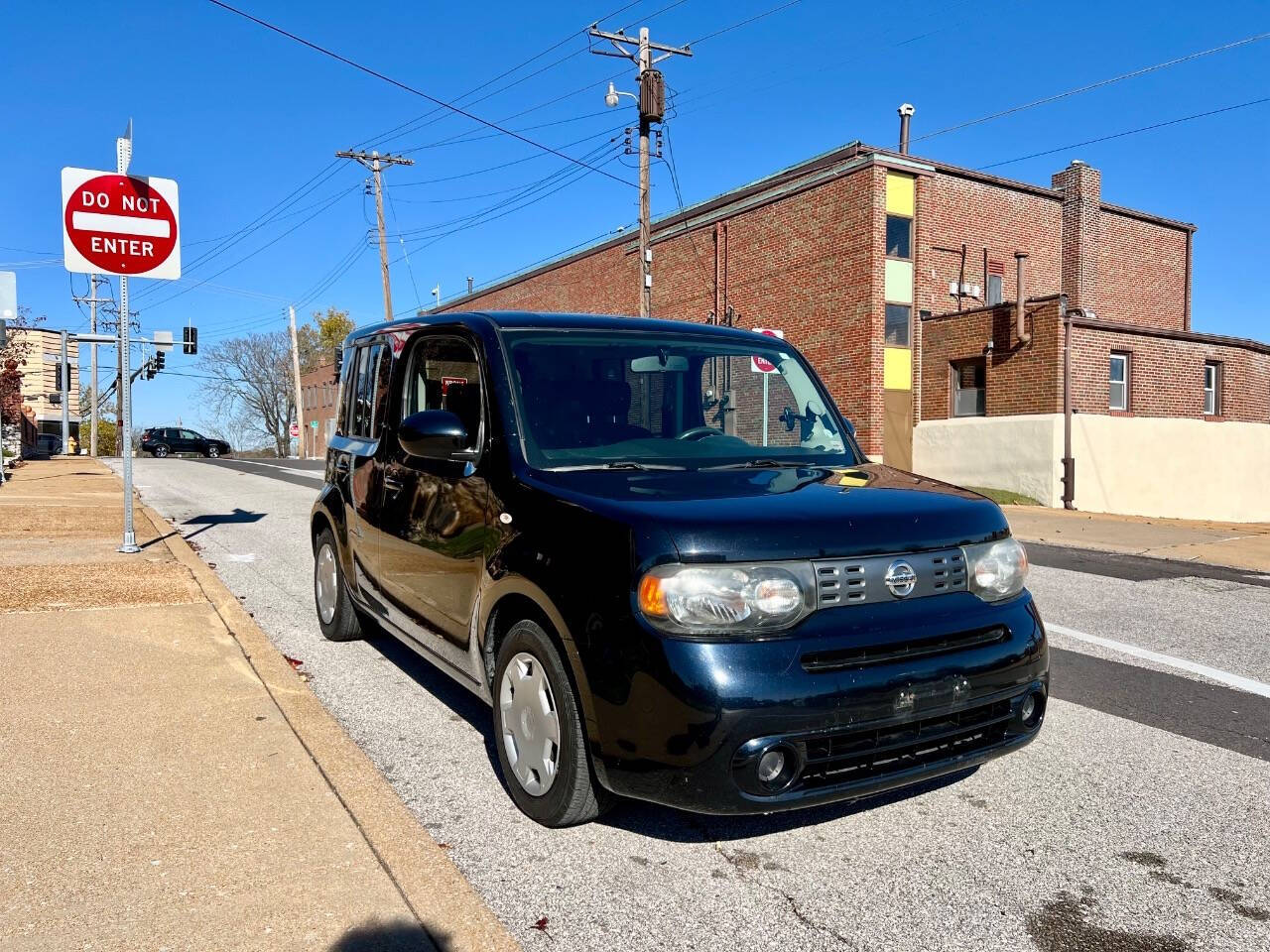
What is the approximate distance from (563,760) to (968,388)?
2187 cm

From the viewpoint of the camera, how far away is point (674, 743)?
279 centimetres

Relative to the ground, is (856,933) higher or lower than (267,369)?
lower

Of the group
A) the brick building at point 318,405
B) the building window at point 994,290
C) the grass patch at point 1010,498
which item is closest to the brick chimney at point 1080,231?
the building window at point 994,290

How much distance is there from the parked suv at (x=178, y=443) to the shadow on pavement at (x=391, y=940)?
57999 millimetres

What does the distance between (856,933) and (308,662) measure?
389 centimetres

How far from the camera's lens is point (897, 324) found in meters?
24.0

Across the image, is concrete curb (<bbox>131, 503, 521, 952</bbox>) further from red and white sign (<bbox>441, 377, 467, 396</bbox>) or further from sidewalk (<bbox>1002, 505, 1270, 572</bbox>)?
sidewalk (<bbox>1002, 505, 1270, 572</bbox>)

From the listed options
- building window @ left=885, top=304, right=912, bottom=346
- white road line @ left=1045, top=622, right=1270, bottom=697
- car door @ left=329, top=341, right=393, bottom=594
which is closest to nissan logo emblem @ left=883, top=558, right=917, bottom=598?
car door @ left=329, top=341, right=393, bottom=594

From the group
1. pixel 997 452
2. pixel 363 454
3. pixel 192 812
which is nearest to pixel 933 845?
pixel 192 812

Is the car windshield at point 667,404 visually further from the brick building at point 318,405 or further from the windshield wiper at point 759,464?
the brick building at point 318,405

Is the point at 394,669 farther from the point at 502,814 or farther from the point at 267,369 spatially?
the point at 267,369

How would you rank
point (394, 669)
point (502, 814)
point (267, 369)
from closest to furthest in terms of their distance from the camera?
point (502, 814)
point (394, 669)
point (267, 369)

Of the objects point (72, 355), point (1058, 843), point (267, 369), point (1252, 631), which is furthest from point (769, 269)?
point (267, 369)

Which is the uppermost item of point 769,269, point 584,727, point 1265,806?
point 769,269
